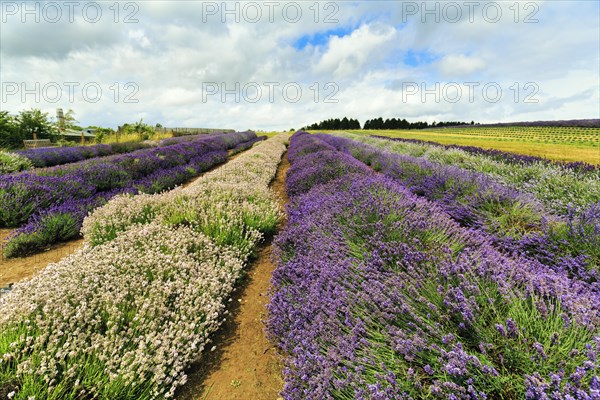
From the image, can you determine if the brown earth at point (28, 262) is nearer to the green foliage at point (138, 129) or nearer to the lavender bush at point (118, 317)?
the lavender bush at point (118, 317)

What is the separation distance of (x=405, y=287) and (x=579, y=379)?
947 millimetres

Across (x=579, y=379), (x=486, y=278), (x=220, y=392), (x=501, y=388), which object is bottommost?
(x=220, y=392)

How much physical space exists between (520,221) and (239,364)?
4.38 m

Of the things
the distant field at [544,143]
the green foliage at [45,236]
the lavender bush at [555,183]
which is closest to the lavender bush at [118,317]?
the green foliage at [45,236]

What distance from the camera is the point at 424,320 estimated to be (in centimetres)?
158

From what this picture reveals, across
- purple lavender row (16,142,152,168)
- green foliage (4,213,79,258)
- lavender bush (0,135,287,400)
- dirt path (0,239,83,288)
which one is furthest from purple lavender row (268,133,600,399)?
purple lavender row (16,142,152,168)

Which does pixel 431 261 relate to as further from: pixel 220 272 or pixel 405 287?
pixel 220 272

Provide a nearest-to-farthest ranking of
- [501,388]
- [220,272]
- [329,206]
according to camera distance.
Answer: [501,388] → [220,272] → [329,206]

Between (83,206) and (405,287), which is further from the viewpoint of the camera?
(83,206)

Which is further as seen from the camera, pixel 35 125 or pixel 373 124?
pixel 373 124

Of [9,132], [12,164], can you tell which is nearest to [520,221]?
[12,164]

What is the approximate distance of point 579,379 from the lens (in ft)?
3.54

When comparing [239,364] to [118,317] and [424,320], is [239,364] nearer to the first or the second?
[118,317]

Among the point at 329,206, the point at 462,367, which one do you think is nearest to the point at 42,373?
the point at 462,367
